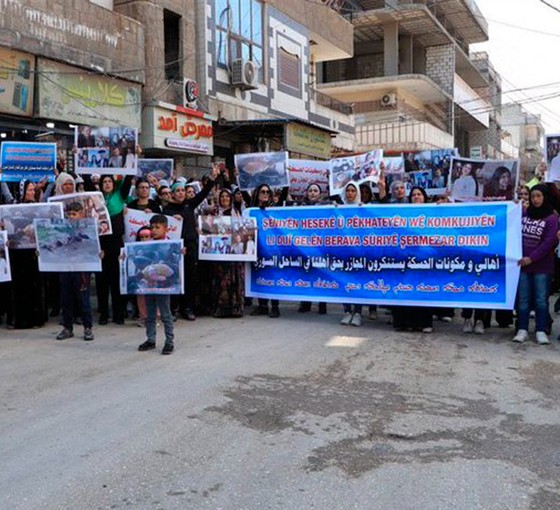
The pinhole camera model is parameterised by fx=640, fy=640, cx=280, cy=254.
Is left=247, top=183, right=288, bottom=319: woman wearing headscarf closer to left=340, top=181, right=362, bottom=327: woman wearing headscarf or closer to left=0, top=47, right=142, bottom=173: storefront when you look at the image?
left=340, top=181, right=362, bottom=327: woman wearing headscarf

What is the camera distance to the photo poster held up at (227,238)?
8781 millimetres

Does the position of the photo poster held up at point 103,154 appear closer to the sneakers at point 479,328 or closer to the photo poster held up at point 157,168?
the photo poster held up at point 157,168

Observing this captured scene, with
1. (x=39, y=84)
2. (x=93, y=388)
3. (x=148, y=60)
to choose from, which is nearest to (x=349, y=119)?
(x=148, y=60)

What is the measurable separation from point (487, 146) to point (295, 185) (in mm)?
42084

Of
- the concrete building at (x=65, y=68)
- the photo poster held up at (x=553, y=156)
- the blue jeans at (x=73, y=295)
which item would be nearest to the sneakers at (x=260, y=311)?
the blue jeans at (x=73, y=295)

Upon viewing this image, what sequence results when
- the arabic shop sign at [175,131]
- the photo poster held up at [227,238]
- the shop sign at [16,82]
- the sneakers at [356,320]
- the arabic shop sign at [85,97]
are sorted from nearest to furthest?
Answer: the sneakers at [356,320] → the photo poster held up at [227,238] → the shop sign at [16,82] → the arabic shop sign at [85,97] → the arabic shop sign at [175,131]

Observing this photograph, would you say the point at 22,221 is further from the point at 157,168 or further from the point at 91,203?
the point at 157,168

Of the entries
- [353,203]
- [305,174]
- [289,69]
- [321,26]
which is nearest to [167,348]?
[353,203]

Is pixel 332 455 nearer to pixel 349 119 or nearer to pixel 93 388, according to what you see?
pixel 93 388

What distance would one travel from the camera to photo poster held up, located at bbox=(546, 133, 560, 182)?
7.93 meters

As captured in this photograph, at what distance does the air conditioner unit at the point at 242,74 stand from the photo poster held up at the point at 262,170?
372 inches

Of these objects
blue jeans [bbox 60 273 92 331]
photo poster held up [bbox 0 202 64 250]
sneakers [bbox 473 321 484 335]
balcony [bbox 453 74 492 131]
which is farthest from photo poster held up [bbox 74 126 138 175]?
balcony [bbox 453 74 492 131]

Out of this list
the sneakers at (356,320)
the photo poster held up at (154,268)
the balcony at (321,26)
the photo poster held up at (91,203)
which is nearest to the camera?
the photo poster held up at (154,268)

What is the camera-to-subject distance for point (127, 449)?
13.3 ft
